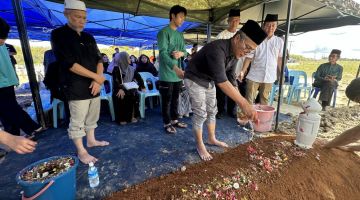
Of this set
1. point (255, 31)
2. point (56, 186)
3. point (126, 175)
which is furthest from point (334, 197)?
point (56, 186)

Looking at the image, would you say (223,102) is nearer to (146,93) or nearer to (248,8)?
(146,93)

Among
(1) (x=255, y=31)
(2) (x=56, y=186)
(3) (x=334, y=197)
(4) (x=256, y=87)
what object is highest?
(1) (x=255, y=31)

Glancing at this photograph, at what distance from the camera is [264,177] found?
205cm

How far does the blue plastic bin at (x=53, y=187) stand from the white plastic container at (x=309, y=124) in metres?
2.69

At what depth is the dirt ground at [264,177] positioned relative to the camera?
1840mm

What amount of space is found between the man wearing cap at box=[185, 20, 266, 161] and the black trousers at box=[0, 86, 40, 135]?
2619mm

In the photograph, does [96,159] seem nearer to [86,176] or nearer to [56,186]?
[86,176]

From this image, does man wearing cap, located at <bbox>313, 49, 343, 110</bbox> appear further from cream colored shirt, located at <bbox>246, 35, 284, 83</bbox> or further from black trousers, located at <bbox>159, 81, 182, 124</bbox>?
black trousers, located at <bbox>159, 81, 182, 124</bbox>

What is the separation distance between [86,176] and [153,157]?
0.82 metres

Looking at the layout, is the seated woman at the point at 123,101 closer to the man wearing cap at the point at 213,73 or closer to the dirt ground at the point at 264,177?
the man wearing cap at the point at 213,73

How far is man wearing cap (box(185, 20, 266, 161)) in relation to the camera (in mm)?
1917

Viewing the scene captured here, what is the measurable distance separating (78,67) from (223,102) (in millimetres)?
2952

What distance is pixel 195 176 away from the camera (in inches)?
80.8

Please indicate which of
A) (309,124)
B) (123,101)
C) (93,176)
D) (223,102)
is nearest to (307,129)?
(309,124)
